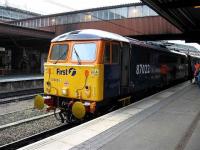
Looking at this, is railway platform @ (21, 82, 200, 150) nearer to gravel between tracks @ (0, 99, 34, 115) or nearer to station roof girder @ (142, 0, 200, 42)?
gravel between tracks @ (0, 99, 34, 115)

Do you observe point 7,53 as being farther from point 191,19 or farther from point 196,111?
point 196,111

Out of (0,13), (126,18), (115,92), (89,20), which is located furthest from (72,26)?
(0,13)

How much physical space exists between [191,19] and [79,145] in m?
15.5

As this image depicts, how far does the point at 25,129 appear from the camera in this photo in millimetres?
8695

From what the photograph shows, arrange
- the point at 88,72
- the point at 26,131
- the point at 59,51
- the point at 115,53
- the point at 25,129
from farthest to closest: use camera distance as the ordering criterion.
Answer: the point at 59,51, the point at 115,53, the point at 25,129, the point at 26,131, the point at 88,72

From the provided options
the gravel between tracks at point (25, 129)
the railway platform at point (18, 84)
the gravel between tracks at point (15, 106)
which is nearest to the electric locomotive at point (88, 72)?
the gravel between tracks at point (25, 129)

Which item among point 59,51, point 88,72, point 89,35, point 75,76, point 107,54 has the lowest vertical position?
point 75,76

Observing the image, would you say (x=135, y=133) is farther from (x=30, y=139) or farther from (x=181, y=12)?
(x=181, y=12)

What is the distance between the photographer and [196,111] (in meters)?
9.54

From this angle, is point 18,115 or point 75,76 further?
point 18,115

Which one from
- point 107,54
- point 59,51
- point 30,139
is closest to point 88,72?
point 107,54

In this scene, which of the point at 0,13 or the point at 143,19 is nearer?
the point at 143,19

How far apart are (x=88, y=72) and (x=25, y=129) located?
2.83 meters

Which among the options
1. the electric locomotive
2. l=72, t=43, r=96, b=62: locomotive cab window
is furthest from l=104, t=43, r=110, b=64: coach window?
l=72, t=43, r=96, b=62: locomotive cab window
